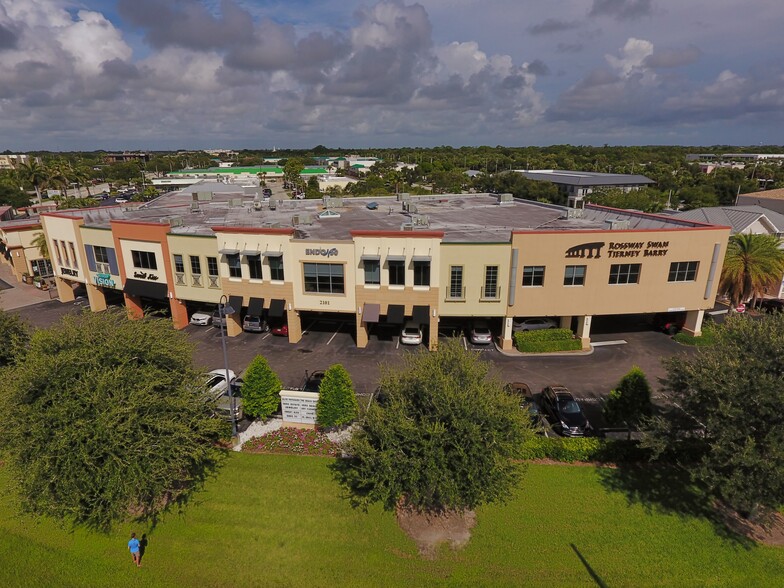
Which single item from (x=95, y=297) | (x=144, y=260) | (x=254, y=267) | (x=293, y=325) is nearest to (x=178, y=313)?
(x=144, y=260)

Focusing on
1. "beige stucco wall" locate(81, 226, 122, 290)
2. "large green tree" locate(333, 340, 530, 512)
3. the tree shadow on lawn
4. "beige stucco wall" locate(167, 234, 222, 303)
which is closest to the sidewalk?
"beige stucco wall" locate(81, 226, 122, 290)

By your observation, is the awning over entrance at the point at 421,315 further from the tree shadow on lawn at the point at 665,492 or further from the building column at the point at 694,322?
the building column at the point at 694,322

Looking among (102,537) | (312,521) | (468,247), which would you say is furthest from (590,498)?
(102,537)

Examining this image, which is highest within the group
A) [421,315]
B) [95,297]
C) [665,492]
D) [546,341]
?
[421,315]

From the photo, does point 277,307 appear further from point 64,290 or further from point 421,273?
point 64,290

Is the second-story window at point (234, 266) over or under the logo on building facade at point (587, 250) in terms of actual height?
under

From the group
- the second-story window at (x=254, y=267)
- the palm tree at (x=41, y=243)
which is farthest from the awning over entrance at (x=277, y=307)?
the palm tree at (x=41, y=243)

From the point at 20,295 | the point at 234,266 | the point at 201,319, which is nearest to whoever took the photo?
the point at 234,266
